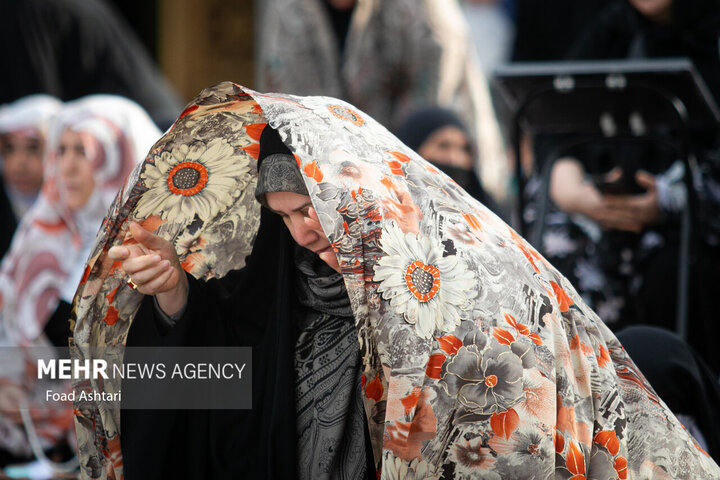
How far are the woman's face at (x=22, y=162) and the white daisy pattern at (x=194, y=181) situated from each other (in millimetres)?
2782

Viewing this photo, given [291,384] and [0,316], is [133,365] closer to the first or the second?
[291,384]

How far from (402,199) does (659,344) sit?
3.10ft

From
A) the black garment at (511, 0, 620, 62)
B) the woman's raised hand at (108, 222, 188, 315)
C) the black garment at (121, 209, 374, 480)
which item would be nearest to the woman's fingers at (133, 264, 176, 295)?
the woman's raised hand at (108, 222, 188, 315)

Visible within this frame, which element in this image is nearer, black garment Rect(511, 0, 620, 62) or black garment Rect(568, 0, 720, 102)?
black garment Rect(568, 0, 720, 102)

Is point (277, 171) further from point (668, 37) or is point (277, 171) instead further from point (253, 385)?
point (668, 37)

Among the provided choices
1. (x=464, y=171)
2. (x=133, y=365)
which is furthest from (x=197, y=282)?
(x=464, y=171)

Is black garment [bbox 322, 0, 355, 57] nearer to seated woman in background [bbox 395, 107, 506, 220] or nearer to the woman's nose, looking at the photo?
seated woman in background [bbox 395, 107, 506, 220]

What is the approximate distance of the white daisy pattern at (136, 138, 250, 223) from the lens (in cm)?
238

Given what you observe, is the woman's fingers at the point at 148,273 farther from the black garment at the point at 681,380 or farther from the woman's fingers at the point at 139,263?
the black garment at the point at 681,380

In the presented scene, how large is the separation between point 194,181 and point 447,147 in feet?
5.89

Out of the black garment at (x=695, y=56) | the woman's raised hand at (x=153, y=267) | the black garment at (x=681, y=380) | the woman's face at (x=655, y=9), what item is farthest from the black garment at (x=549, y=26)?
the woman's raised hand at (x=153, y=267)

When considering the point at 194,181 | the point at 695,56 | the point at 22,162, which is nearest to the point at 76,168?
the point at 22,162

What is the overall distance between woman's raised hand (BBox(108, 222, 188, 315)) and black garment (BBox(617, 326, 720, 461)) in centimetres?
115

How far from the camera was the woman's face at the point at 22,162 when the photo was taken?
197 inches
